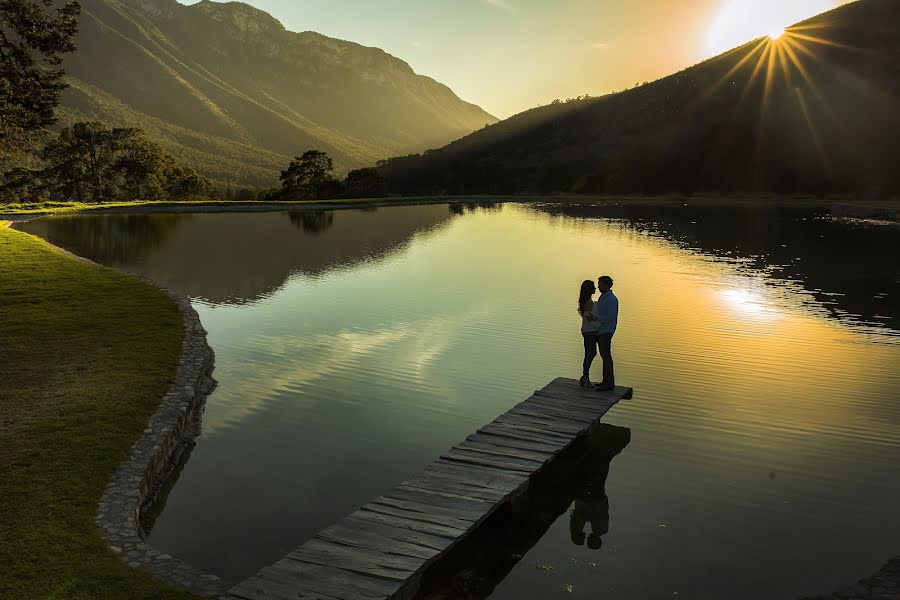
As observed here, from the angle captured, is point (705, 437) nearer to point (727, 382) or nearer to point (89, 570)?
point (727, 382)

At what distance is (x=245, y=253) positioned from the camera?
42.9 metres

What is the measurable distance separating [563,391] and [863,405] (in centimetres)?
711

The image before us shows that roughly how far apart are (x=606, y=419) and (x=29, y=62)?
30.8m

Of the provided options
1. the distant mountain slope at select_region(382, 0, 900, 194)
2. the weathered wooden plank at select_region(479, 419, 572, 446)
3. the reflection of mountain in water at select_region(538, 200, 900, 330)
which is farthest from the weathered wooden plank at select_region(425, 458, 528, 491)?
the distant mountain slope at select_region(382, 0, 900, 194)

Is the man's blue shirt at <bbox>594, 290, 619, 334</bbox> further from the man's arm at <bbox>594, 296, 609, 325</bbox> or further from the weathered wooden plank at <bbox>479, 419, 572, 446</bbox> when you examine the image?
the weathered wooden plank at <bbox>479, 419, 572, 446</bbox>

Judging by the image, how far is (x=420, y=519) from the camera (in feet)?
30.2

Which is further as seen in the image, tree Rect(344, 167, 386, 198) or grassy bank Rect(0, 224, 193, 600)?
tree Rect(344, 167, 386, 198)

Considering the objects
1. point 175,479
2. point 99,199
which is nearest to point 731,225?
point 175,479

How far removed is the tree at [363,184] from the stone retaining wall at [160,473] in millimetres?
108833

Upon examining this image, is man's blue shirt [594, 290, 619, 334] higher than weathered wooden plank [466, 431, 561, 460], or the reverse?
man's blue shirt [594, 290, 619, 334]

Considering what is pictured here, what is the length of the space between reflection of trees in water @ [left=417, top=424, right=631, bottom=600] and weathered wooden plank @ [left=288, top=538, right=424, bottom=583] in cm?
75

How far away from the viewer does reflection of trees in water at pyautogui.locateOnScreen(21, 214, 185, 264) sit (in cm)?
4297

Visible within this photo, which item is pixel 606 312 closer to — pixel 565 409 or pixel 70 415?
pixel 565 409

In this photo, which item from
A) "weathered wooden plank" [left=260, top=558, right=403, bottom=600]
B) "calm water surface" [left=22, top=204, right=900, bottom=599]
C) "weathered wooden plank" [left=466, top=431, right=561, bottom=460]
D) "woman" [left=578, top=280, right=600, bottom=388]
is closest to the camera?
"weathered wooden plank" [left=260, top=558, right=403, bottom=600]
